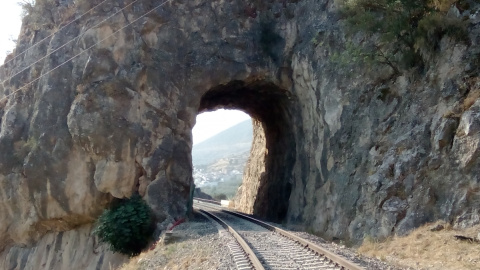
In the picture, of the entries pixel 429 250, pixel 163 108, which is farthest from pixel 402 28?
pixel 163 108

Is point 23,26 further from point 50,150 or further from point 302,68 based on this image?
point 302,68

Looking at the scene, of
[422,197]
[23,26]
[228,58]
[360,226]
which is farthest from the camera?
[23,26]

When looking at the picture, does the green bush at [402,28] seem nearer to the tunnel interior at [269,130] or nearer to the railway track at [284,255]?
the railway track at [284,255]

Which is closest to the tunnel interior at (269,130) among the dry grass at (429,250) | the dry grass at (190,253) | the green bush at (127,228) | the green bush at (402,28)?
the green bush at (402,28)

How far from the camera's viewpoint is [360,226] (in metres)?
14.8

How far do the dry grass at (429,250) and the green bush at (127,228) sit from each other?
32.6 ft

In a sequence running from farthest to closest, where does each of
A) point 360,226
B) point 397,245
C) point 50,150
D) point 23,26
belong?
1. point 23,26
2. point 50,150
3. point 360,226
4. point 397,245

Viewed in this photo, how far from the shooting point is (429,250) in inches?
435

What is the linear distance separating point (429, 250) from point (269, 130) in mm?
20121

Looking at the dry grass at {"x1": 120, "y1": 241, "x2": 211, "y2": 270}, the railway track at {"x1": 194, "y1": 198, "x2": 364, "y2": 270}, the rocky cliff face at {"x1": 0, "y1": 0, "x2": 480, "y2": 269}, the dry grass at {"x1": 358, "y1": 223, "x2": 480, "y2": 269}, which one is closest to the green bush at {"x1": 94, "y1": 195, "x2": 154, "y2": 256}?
the rocky cliff face at {"x1": 0, "y1": 0, "x2": 480, "y2": 269}

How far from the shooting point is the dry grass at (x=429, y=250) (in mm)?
9984

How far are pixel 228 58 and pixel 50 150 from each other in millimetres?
9862

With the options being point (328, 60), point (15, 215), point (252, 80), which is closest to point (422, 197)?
point (328, 60)

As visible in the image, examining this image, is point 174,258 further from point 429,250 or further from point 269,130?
point 269,130
